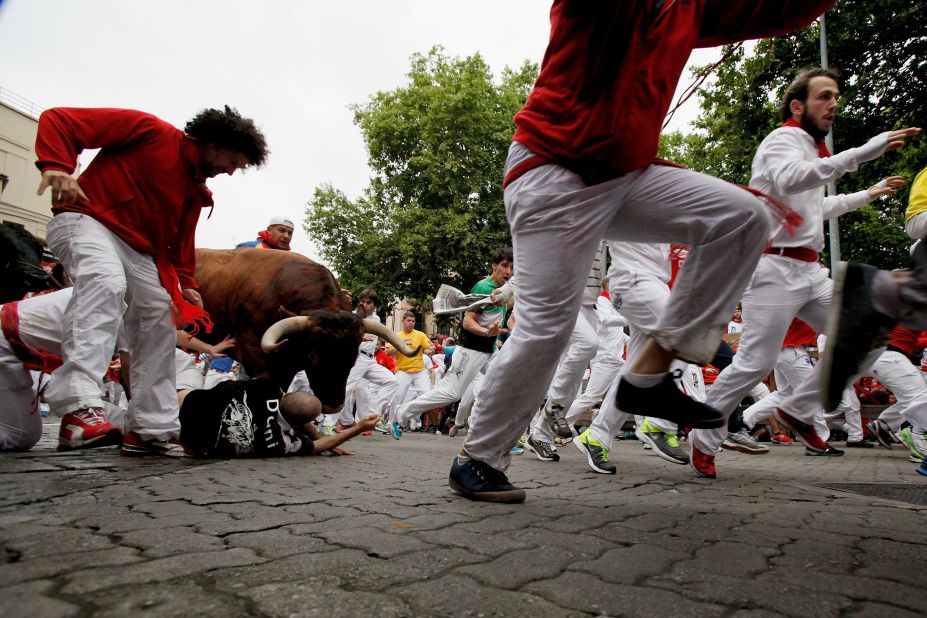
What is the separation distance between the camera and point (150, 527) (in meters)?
2.06

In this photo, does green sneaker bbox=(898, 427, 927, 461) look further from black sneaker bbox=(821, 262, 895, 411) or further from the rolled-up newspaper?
black sneaker bbox=(821, 262, 895, 411)

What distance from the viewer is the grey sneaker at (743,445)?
7660mm

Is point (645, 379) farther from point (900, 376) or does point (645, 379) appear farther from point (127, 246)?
point (900, 376)

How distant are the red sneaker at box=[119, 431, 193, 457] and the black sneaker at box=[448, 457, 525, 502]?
2.50 meters

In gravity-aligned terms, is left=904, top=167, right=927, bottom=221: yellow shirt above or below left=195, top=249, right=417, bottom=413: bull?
above

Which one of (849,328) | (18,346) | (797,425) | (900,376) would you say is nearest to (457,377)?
(797,425)

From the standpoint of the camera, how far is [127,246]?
433cm

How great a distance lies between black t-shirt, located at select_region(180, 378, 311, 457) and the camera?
15.4 ft

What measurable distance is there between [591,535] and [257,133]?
3.79 metres

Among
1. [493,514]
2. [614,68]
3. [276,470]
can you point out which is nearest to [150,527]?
[493,514]

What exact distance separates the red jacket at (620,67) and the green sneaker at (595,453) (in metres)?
2.69

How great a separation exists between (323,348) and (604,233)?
3259mm

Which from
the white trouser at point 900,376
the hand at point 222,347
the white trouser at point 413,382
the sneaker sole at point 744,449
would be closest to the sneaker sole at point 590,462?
the hand at point 222,347

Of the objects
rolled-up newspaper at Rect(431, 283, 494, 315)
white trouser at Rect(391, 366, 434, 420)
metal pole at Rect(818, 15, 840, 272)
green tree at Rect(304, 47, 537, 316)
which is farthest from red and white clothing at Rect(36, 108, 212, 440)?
green tree at Rect(304, 47, 537, 316)
